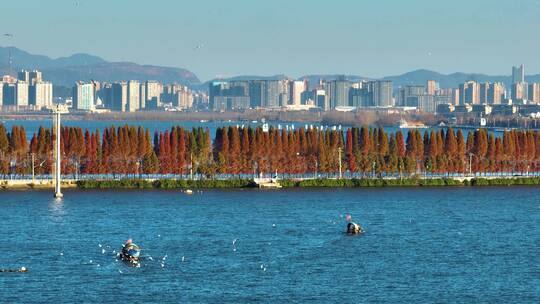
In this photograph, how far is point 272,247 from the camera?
2362 inches

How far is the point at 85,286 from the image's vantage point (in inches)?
1917

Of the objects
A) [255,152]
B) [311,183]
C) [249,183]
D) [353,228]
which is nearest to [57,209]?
[353,228]

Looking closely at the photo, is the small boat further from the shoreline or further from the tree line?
the tree line

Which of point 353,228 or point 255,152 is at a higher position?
point 255,152

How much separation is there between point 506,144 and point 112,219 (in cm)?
4866

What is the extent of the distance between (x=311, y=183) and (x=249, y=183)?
4.78 metres

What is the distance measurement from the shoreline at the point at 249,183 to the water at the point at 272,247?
13.4ft

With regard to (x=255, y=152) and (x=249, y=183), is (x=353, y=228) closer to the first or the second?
(x=249, y=183)

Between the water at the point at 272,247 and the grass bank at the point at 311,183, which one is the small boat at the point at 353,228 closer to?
the water at the point at 272,247

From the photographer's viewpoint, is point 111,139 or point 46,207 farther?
point 111,139

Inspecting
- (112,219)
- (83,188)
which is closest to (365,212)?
(112,219)

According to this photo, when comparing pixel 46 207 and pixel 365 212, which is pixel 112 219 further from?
pixel 365 212

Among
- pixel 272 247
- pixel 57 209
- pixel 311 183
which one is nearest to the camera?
pixel 272 247

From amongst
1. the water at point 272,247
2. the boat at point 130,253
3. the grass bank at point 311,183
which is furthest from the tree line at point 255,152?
the boat at point 130,253
